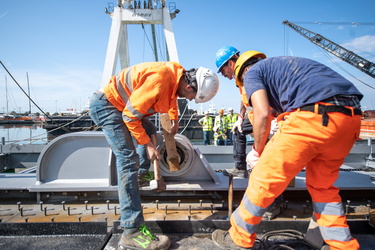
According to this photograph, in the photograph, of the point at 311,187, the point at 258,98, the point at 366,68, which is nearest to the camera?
the point at 258,98

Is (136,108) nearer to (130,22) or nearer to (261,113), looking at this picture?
(261,113)

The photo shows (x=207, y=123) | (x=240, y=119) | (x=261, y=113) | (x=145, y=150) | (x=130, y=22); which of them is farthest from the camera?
(x=207, y=123)

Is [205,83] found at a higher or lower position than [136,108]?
higher

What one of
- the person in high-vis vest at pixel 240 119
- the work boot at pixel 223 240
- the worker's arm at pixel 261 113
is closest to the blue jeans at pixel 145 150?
the person in high-vis vest at pixel 240 119

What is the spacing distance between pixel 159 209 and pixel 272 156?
6.14 ft

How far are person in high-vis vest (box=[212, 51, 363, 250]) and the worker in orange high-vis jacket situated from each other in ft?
1.84

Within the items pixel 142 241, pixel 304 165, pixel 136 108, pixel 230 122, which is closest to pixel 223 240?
pixel 142 241

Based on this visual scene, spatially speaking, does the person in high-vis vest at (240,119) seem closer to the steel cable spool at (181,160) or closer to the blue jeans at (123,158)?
the steel cable spool at (181,160)

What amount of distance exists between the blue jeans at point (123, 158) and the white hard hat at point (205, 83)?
2.46 ft

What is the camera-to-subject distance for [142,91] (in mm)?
1782

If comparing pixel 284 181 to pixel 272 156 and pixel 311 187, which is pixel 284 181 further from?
pixel 311 187

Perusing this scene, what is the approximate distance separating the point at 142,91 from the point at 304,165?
49.3 inches

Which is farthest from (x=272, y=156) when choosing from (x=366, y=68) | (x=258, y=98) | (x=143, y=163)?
(x=366, y=68)

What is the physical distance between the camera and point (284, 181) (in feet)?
4.75
